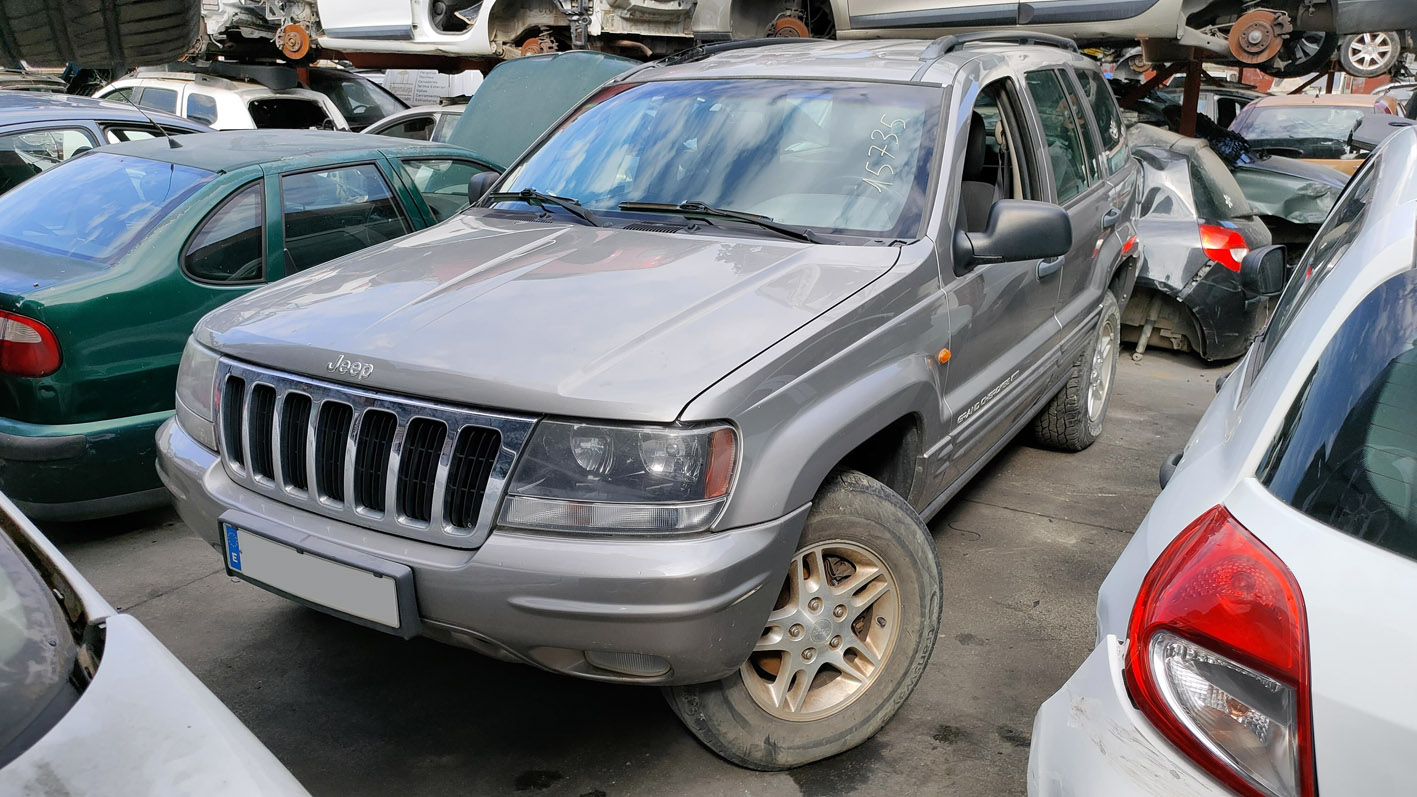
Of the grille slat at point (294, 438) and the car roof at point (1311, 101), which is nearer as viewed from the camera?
the grille slat at point (294, 438)

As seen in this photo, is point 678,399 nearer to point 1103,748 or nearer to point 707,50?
point 1103,748

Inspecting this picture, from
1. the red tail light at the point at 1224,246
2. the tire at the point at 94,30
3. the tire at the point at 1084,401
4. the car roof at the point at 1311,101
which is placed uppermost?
the tire at the point at 94,30

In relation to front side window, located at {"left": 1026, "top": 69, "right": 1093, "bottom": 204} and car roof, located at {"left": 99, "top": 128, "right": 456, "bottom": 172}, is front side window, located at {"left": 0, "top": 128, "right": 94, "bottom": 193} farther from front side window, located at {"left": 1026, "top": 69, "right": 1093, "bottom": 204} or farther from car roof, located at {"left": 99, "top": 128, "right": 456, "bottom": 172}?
front side window, located at {"left": 1026, "top": 69, "right": 1093, "bottom": 204}

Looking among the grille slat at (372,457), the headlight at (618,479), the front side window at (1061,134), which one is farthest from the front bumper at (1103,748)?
the front side window at (1061,134)

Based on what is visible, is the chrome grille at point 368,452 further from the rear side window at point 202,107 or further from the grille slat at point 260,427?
the rear side window at point 202,107

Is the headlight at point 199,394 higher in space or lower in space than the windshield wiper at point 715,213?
lower

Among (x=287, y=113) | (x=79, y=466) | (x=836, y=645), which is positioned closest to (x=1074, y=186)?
(x=836, y=645)

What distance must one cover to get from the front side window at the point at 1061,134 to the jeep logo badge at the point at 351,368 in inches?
110

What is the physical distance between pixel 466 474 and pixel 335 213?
2.72 meters

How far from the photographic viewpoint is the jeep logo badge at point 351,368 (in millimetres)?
2488

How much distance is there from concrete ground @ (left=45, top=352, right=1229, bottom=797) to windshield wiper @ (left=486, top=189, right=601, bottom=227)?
140 centimetres

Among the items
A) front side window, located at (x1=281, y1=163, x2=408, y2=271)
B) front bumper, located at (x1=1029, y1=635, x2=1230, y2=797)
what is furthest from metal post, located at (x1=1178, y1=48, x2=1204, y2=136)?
front bumper, located at (x1=1029, y1=635, x2=1230, y2=797)

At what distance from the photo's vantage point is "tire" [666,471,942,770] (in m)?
2.63

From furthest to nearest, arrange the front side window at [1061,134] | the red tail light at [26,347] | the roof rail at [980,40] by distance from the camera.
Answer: the front side window at [1061,134], the roof rail at [980,40], the red tail light at [26,347]
